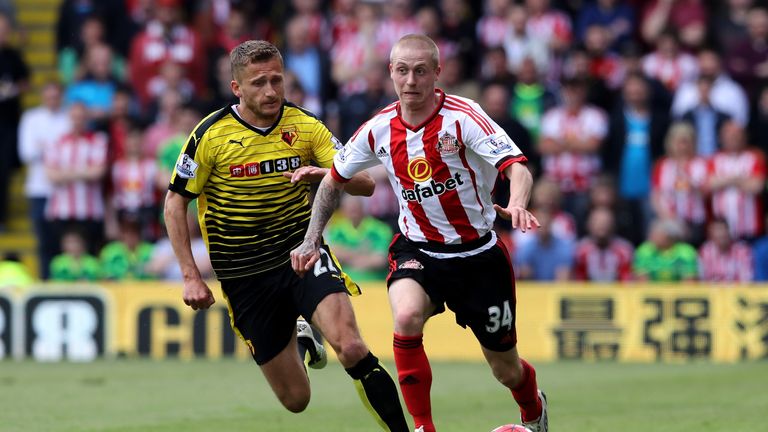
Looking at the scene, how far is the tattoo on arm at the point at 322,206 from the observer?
26.6 feet

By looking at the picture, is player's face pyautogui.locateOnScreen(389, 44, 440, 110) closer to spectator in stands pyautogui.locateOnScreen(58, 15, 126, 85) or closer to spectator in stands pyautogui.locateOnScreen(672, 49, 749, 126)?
spectator in stands pyautogui.locateOnScreen(672, 49, 749, 126)

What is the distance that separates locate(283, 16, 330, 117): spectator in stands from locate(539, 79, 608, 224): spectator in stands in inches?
119

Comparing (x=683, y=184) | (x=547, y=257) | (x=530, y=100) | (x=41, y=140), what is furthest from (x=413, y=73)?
(x=41, y=140)

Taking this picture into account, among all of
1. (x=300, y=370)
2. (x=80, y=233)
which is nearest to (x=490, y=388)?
(x=300, y=370)

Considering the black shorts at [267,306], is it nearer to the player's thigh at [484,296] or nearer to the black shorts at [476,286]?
the black shorts at [476,286]

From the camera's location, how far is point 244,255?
860 cm

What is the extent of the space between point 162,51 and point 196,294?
10789mm

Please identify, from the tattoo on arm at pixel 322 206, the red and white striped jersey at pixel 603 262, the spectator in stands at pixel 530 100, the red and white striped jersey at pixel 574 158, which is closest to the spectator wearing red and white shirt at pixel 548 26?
the spectator in stands at pixel 530 100

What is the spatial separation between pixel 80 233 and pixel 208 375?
3737 mm

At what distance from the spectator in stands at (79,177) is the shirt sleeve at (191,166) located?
9.24m

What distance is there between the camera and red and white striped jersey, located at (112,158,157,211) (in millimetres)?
17359

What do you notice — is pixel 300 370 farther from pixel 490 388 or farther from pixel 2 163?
Answer: pixel 2 163

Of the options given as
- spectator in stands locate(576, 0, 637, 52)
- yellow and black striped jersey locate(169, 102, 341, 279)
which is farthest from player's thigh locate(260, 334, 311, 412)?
spectator in stands locate(576, 0, 637, 52)

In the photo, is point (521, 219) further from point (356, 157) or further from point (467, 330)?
point (467, 330)
